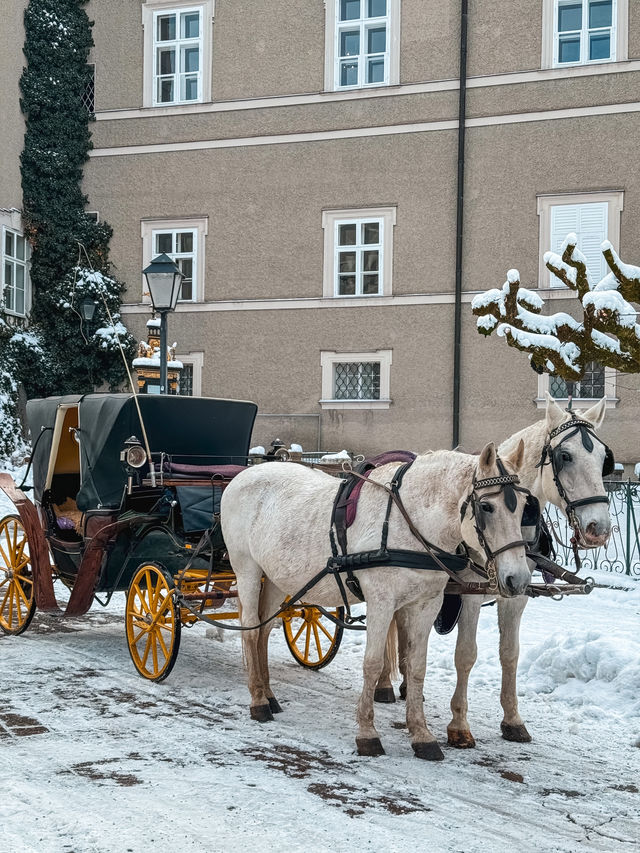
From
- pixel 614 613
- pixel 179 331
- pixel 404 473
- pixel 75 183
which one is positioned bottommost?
pixel 614 613

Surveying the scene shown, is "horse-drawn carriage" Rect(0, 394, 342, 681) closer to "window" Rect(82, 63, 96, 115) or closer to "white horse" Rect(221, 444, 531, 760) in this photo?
"white horse" Rect(221, 444, 531, 760)

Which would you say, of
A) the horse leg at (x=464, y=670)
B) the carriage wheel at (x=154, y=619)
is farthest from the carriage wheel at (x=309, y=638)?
the horse leg at (x=464, y=670)

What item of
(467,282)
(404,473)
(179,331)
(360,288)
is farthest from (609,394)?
(404,473)

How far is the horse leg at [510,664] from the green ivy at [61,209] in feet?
54.1

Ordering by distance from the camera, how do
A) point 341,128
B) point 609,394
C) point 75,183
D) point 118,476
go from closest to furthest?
point 118,476, point 609,394, point 341,128, point 75,183

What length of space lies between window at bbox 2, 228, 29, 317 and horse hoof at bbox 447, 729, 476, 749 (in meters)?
17.1

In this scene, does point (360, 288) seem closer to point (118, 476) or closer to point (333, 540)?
point (118, 476)

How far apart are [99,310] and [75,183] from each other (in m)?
3.10

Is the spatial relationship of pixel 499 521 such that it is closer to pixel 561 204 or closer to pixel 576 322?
pixel 576 322

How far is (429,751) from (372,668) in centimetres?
53

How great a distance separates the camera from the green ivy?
2127cm

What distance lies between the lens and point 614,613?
9820mm

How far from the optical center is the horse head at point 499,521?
4926mm

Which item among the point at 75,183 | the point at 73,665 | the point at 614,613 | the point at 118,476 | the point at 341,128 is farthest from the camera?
the point at 75,183
